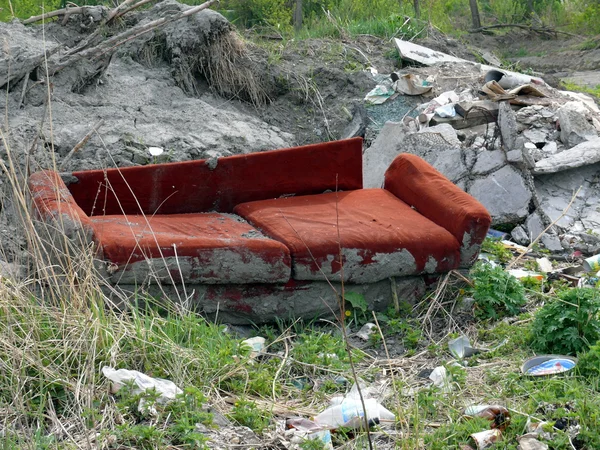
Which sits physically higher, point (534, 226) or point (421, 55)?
point (421, 55)

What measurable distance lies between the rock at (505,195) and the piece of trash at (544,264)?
68 centimetres

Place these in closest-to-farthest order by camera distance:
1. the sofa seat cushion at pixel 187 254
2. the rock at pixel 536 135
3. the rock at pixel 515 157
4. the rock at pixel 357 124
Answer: the sofa seat cushion at pixel 187 254 < the rock at pixel 515 157 < the rock at pixel 536 135 < the rock at pixel 357 124

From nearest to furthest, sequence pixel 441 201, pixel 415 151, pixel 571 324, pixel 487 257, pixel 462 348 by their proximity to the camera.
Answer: pixel 571 324, pixel 462 348, pixel 441 201, pixel 487 257, pixel 415 151

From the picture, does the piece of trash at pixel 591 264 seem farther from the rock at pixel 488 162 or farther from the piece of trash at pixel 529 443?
the piece of trash at pixel 529 443

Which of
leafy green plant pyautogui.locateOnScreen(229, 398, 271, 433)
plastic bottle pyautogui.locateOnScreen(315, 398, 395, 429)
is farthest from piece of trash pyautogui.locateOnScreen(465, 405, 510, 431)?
leafy green plant pyautogui.locateOnScreen(229, 398, 271, 433)

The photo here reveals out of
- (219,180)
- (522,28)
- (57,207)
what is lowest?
(522,28)

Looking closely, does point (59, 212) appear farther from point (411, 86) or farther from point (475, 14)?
point (475, 14)

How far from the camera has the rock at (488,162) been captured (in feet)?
22.2

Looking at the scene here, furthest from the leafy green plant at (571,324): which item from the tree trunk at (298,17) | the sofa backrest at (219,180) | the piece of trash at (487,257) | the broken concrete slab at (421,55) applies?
the tree trunk at (298,17)

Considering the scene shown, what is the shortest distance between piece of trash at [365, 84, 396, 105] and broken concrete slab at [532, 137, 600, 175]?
2.38 m

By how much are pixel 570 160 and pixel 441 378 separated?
3.50 m

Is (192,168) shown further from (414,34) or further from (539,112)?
(414,34)

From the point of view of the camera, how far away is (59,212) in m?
4.20

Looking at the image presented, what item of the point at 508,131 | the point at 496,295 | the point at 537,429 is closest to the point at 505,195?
the point at 508,131
